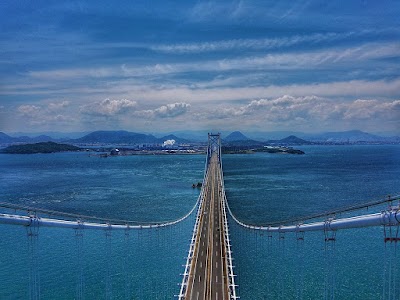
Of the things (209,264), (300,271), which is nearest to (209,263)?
(209,264)

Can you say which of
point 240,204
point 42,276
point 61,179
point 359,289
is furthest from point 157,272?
point 61,179

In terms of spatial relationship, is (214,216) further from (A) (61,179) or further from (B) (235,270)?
(A) (61,179)

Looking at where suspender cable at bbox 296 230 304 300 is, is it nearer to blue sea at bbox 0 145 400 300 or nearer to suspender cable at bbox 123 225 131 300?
blue sea at bbox 0 145 400 300

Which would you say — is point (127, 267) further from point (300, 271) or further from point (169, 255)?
point (300, 271)

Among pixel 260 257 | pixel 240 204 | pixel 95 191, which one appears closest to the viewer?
pixel 260 257

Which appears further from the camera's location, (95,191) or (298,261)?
(95,191)

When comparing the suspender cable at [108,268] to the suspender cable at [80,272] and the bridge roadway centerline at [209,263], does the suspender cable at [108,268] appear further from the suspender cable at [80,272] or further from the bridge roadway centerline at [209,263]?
the bridge roadway centerline at [209,263]

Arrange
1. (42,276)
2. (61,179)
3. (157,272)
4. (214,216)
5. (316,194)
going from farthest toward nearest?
(61,179), (316,194), (214,216), (157,272), (42,276)

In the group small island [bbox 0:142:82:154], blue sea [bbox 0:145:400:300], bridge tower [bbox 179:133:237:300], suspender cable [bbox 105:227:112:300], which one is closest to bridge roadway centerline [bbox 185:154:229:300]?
bridge tower [bbox 179:133:237:300]
